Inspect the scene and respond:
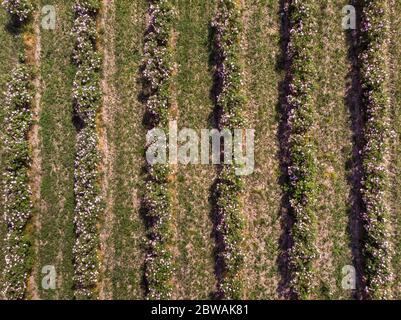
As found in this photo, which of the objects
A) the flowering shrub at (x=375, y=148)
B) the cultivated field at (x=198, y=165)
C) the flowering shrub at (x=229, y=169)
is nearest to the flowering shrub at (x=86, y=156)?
the cultivated field at (x=198, y=165)

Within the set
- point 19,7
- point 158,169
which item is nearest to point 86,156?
point 158,169

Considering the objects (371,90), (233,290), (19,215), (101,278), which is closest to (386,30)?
(371,90)

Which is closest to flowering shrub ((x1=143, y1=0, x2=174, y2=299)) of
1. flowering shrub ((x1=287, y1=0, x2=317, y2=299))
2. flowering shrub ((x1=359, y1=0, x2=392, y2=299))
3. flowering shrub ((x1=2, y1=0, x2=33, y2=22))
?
flowering shrub ((x1=287, y1=0, x2=317, y2=299))

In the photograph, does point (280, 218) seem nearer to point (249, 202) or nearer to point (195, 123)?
point (249, 202)

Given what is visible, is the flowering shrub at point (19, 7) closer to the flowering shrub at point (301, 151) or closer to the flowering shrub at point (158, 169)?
the flowering shrub at point (158, 169)

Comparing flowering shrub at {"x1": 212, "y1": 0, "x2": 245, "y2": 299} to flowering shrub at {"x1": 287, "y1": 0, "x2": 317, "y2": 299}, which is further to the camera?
flowering shrub at {"x1": 212, "y1": 0, "x2": 245, "y2": 299}

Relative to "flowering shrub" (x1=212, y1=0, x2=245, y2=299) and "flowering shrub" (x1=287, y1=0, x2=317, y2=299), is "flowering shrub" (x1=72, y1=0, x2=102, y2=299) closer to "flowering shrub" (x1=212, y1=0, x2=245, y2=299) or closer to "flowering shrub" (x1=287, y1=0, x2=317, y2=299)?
"flowering shrub" (x1=212, y1=0, x2=245, y2=299)
